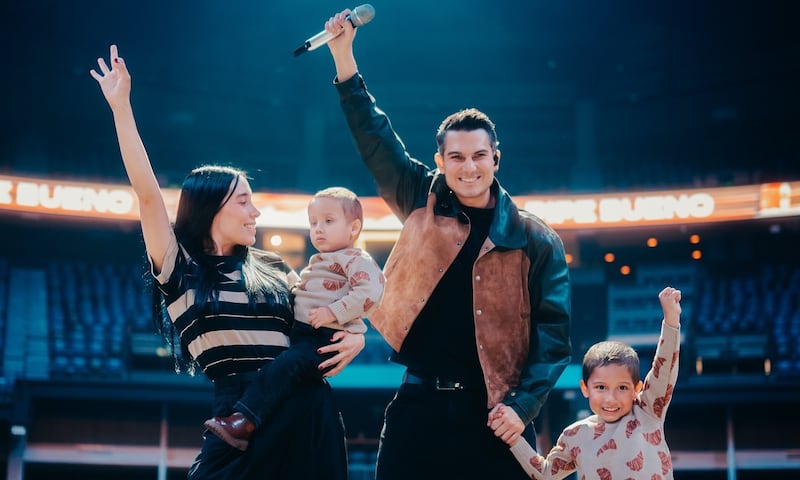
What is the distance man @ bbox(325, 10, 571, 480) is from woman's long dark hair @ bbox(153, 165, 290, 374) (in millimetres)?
439

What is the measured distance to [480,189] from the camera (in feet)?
9.07

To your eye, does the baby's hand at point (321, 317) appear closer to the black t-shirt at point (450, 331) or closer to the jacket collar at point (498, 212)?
the black t-shirt at point (450, 331)

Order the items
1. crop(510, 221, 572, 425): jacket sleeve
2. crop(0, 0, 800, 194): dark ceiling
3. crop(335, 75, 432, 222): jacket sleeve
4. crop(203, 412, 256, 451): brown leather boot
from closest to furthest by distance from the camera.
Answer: crop(203, 412, 256, 451): brown leather boot → crop(510, 221, 572, 425): jacket sleeve → crop(335, 75, 432, 222): jacket sleeve → crop(0, 0, 800, 194): dark ceiling

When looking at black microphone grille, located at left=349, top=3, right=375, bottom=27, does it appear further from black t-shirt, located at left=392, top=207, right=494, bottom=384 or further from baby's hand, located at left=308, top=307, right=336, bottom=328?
baby's hand, located at left=308, top=307, right=336, bottom=328

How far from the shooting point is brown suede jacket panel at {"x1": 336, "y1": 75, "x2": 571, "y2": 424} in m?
2.67

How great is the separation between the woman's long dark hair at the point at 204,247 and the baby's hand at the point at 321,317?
110 mm

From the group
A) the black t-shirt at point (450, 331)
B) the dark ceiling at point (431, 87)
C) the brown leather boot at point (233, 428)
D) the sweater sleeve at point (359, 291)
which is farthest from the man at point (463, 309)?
the dark ceiling at point (431, 87)

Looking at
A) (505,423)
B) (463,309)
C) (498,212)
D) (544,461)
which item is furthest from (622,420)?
(498,212)

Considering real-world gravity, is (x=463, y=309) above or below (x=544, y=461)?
above

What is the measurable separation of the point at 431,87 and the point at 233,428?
13769mm

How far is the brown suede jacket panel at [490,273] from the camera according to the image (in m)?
2.67

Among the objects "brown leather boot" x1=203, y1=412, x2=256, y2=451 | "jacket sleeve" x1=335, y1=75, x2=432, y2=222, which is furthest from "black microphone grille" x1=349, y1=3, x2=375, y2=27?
"brown leather boot" x1=203, y1=412, x2=256, y2=451

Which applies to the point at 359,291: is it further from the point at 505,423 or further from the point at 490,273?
the point at 505,423

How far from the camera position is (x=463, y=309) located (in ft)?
9.05
